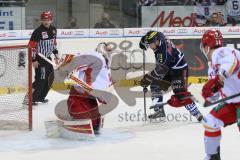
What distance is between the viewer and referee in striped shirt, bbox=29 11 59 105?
7.73m

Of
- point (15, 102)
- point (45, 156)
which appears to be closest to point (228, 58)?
point (45, 156)

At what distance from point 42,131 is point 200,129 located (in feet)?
5.02

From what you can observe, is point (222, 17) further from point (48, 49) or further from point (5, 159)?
point (5, 159)

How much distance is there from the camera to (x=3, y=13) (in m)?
9.88

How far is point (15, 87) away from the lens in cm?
668

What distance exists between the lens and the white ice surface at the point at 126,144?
193 inches

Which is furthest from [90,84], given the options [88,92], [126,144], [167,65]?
[167,65]

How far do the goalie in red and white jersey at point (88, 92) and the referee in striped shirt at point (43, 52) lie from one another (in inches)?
75.9

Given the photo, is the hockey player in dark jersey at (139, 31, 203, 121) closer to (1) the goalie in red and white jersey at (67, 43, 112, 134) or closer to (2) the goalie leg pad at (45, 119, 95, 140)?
(1) the goalie in red and white jersey at (67, 43, 112, 134)

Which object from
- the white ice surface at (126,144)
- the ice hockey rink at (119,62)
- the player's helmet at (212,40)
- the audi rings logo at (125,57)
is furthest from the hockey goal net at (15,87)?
the player's helmet at (212,40)

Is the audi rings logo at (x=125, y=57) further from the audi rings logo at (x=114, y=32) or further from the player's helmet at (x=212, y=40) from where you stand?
the player's helmet at (x=212, y=40)

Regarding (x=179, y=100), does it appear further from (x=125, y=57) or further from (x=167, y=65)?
(x=125, y=57)

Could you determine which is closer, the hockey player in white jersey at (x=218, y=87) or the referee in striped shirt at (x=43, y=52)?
the hockey player in white jersey at (x=218, y=87)

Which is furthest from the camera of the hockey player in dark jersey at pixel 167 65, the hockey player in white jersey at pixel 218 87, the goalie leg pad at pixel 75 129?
the hockey player in dark jersey at pixel 167 65
